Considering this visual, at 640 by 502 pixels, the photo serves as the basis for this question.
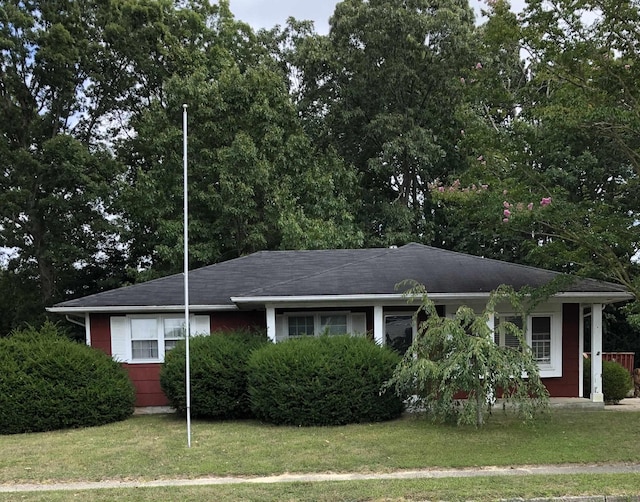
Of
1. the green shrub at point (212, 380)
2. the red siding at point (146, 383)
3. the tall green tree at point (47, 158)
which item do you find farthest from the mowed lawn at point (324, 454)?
the tall green tree at point (47, 158)

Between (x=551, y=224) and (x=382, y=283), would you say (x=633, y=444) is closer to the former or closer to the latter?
(x=551, y=224)

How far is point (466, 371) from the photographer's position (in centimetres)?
878

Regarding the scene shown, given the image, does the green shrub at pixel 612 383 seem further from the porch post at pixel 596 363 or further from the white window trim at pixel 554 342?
the white window trim at pixel 554 342

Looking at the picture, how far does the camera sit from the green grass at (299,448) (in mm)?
7074

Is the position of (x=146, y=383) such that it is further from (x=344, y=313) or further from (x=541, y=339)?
(x=541, y=339)

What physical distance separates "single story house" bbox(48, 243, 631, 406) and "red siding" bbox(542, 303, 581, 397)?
0.9 inches

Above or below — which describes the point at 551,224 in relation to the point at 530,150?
below

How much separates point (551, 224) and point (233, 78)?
14818 millimetres

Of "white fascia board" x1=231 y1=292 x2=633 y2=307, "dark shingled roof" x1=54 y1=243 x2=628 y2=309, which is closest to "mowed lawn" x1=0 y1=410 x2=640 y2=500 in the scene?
"white fascia board" x1=231 y1=292 x2=633 y2=307

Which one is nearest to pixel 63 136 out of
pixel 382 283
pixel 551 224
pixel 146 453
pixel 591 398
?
pixel 382 283

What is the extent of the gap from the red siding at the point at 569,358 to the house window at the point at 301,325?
18.2ft

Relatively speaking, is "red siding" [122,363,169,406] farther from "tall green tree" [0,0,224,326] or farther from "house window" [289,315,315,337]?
"tall green tree" [0,0,224,326]

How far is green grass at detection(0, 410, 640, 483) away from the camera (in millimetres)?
7074

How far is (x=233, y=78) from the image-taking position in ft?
68.7
